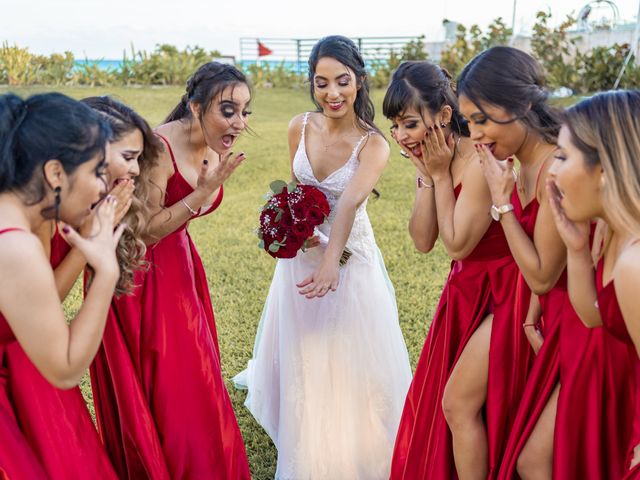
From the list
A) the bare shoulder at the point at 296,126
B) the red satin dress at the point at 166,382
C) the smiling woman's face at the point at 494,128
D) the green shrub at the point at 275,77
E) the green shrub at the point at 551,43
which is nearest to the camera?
the smiling woman's face at the point at 494,128

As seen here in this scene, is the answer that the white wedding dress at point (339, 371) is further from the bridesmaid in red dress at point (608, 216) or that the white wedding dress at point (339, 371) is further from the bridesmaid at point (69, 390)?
the bridesmaid in red dress at point (608, 216)

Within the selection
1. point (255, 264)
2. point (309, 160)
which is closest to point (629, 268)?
point (309, 160)

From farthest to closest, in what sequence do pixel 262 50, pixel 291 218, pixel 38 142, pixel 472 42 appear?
pixel 262 50 → pixel 472 42 → pixel 291 218 → pixel 38 142

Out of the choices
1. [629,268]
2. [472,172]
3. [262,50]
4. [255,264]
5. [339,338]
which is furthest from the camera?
[262,50]

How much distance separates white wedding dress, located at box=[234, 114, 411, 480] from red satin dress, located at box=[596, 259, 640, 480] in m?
1.68

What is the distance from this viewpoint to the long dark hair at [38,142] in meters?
2.12

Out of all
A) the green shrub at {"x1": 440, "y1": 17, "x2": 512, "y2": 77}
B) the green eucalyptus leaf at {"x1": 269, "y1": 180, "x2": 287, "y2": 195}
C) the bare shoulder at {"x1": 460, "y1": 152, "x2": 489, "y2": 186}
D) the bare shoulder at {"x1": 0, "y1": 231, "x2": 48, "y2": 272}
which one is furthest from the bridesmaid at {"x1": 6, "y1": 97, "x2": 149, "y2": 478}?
the green shrub at {"x1": 440, "y1": 17, "x2": 512, "y2": 77}

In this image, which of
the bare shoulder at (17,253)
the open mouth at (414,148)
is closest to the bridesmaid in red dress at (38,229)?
the bare shoulder at (17,253)

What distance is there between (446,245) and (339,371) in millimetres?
1239

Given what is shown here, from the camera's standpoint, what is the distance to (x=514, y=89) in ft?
8.79

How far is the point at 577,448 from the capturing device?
2469 mm

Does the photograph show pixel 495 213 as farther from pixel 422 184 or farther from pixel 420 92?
pixel 420 92

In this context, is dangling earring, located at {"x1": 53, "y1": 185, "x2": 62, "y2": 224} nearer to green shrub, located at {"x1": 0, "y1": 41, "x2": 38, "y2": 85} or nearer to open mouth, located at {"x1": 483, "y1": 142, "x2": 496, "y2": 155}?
open mouth, located at {"x1": 483, "y1": 142, "x2": 496, "y2": 155}

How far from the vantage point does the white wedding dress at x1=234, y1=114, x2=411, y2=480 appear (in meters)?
3.90
